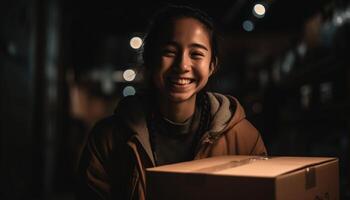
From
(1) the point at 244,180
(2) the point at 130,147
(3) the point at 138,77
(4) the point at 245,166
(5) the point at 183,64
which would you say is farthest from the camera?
(3) the point at 138,77

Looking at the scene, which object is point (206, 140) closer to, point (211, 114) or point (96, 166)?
point (211, 114)

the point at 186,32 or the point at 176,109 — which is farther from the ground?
the point at 186,32

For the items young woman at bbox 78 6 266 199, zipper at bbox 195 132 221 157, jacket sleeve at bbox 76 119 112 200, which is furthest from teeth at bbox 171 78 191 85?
jacket sleeve at bbox 76 119 112 200

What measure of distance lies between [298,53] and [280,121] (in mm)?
1273

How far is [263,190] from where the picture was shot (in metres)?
1.36

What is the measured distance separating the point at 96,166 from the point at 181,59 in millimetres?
618

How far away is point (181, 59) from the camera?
6.72ft

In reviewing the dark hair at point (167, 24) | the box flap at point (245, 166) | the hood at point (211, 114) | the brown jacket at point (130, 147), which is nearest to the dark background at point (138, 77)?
the dark hair at point (167, 24)

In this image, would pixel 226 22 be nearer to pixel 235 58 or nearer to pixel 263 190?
pixel 235 58

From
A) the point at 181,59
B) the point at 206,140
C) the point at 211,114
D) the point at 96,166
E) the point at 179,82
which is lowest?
the point at 96,166

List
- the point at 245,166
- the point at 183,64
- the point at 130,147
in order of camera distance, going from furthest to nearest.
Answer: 1. the point at 183,64
2. the point at 130,147
3. the point at 245,166

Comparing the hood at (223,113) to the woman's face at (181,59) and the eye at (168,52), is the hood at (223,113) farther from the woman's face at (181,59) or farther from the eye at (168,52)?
the eye at (168,52)

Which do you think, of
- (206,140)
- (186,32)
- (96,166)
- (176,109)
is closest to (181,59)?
(186,32)

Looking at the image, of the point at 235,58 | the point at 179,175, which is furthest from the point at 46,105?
the point at 179,175
